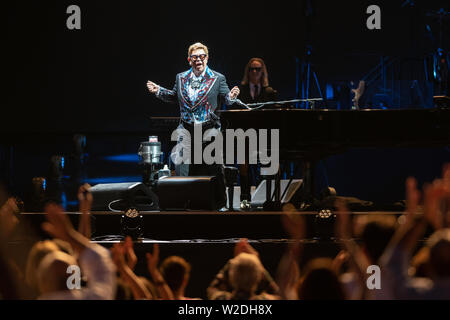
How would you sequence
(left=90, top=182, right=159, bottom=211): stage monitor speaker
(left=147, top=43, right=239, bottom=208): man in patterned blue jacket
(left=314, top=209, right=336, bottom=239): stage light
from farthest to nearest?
1. (left=147, top=43, right=239, bottom=208): man in patterned blue jacket
2. (left=90, top=182, right=159, bottom=211): stage monitor speaker
3. (left=314, top=209, right=336, bottom=239): stage light

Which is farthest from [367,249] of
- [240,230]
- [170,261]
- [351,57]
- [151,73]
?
[151,73]

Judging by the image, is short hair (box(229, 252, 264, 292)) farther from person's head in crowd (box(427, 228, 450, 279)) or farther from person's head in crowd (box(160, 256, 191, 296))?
person's head in crowd (box(427, 228, 450, 279))

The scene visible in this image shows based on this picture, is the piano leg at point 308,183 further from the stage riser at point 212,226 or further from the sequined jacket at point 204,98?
the sequined jacket at point 204,98

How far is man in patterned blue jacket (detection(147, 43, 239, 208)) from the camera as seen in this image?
5.54 meters

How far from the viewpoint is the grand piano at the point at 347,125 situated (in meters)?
4.86

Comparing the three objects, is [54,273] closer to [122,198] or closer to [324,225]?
[324,225]

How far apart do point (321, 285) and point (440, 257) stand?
1.44 feet

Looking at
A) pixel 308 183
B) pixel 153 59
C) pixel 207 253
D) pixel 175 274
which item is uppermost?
pixel 153 59

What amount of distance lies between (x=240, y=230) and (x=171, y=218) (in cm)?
56

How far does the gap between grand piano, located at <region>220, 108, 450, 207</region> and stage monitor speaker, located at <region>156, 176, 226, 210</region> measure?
1.85ft

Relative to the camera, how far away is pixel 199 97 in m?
5.61

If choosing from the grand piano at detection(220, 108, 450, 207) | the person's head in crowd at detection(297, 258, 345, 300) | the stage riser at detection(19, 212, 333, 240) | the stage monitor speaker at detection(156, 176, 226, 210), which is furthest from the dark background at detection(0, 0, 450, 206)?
the person's head in crowd at detection(297, 258, 345, 300)

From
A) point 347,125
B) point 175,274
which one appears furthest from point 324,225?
point 175,274
